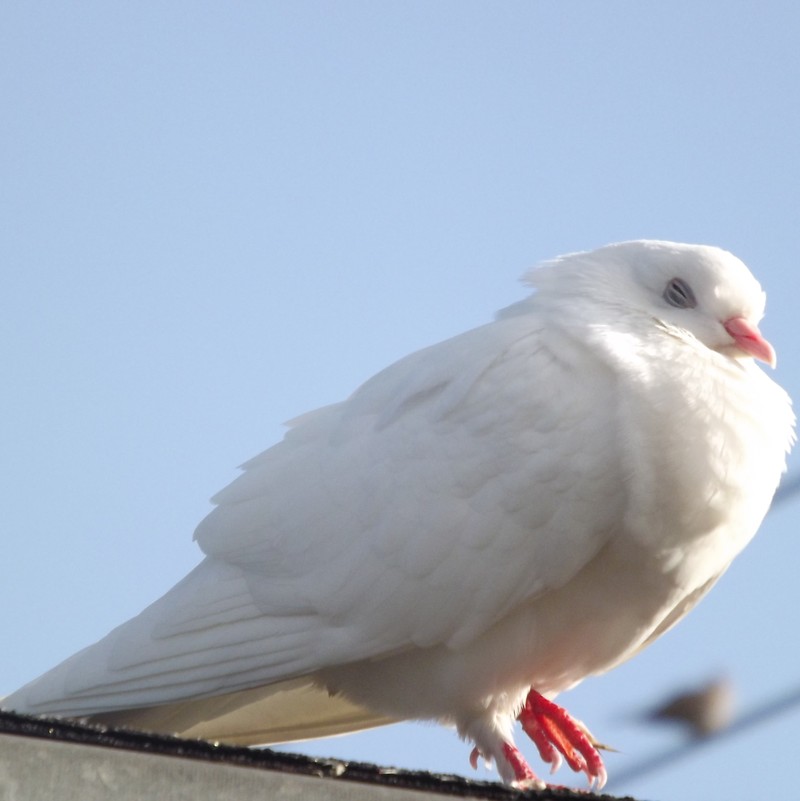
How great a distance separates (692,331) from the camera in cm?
566

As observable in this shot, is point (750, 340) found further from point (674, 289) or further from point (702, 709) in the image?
point (702, 709)

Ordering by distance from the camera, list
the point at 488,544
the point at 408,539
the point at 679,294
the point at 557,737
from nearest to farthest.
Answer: the point at 488,544
the point at 408,539
the point at 557,737
the point at 679,294

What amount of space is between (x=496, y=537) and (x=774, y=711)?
235 cm

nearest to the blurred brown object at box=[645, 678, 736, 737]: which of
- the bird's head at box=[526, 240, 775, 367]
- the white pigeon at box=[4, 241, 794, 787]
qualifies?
the white pigeon at box=[4, 241, 794, 787]

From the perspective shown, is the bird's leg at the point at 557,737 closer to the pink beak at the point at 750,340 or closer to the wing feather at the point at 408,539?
the wing feather at the point at 408,539

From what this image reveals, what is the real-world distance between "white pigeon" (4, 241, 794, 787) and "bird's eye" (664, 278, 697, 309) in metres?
0.07

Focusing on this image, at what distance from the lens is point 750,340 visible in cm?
559

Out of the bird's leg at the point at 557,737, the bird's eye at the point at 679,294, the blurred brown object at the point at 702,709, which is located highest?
the bird's eye at the point at 679,294

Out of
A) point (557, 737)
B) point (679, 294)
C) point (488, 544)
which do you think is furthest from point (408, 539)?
point (679, 294)

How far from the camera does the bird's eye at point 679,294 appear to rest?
578 centimetres

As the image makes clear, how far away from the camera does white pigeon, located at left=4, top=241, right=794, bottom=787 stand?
500cm

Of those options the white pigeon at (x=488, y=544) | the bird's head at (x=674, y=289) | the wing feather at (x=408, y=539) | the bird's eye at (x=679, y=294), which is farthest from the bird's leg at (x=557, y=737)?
the bird's eye at (x=679, y=294)

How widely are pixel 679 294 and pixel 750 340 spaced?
37 cm

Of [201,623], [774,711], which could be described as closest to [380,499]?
[201,623]
